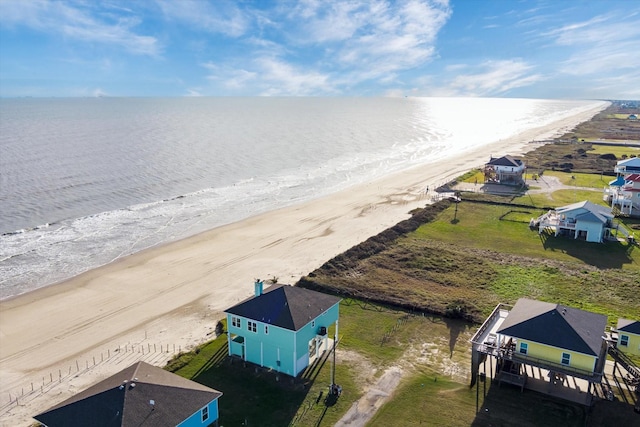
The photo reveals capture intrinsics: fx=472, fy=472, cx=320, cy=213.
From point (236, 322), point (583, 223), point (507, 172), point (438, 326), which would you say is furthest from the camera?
point (507, 172)

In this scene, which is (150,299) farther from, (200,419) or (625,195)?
(625,195)

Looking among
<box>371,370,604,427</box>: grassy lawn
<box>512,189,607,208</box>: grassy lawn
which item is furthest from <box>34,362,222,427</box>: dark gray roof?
<box>512,189,607,208</box>: grassy lawn

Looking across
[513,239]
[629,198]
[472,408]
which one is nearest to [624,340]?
[472,408]

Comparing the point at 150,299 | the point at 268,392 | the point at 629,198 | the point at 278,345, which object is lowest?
the point at 268,392

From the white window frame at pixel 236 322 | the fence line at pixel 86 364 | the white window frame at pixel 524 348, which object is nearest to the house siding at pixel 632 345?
the white window frame at pixel 524 348

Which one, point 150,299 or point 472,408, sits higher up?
point 150,299
